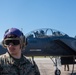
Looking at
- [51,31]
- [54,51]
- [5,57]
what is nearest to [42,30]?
[51,31]

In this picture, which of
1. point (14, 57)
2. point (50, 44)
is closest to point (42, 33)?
point (50, 44)

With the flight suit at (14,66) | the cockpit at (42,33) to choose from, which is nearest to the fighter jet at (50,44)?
the cockpit at (42,33)

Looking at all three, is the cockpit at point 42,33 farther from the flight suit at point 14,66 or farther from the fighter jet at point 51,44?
the flight suit at point 14,66

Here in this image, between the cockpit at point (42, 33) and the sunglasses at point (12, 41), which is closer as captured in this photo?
the sunglasses at point (12, 41)

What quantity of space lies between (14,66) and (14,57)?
→ 0.31 ft

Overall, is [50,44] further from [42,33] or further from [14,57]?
[14,57]

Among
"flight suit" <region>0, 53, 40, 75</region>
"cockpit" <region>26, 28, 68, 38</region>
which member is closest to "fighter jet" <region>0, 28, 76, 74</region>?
"cockpit" <region>26, 28, 68, 38</region>

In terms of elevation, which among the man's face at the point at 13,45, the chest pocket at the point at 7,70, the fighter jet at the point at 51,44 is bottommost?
the fighter jet at the point at 51,44

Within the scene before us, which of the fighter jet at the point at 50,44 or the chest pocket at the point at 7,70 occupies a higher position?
the chest pocket at the point at 7,70

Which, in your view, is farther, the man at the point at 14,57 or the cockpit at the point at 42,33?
the cockpit at the point at 42,33

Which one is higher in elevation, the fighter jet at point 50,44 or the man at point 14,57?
the man at point 14,57

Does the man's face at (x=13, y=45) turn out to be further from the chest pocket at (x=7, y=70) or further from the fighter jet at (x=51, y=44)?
the fighter jet at (x=51, y=44)

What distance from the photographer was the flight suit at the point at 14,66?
9.30 ft

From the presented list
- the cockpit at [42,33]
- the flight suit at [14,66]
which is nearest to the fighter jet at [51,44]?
the cockpit at [42,33]
